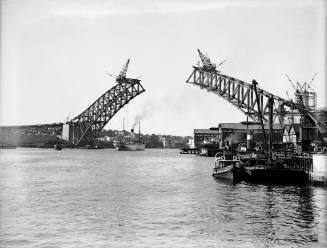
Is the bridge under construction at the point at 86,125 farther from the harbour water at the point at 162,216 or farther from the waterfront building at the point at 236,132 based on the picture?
the harbour water at the point at 162,216

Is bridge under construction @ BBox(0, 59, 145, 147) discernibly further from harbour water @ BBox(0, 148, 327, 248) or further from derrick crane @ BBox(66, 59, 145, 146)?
harbour water @ BBox(0, 148, 327, 248)

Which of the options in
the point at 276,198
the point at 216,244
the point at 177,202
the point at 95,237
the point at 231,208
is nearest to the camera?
the point at 216,244

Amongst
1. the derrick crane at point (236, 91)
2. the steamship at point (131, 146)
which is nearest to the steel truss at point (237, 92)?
the derrick crane at point (236, 91)

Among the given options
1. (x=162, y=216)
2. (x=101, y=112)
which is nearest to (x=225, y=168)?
(x=162, y=216)

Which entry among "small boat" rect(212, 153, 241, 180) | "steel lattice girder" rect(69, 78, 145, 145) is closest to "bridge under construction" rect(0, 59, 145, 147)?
"steel lattice girder" rect(69, 78, 145, 145)

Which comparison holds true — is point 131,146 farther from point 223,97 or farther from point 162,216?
point 162,216

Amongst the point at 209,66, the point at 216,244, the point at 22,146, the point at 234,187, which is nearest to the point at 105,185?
the point at 234,187

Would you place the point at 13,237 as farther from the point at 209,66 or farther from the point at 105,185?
the point at 209,66
